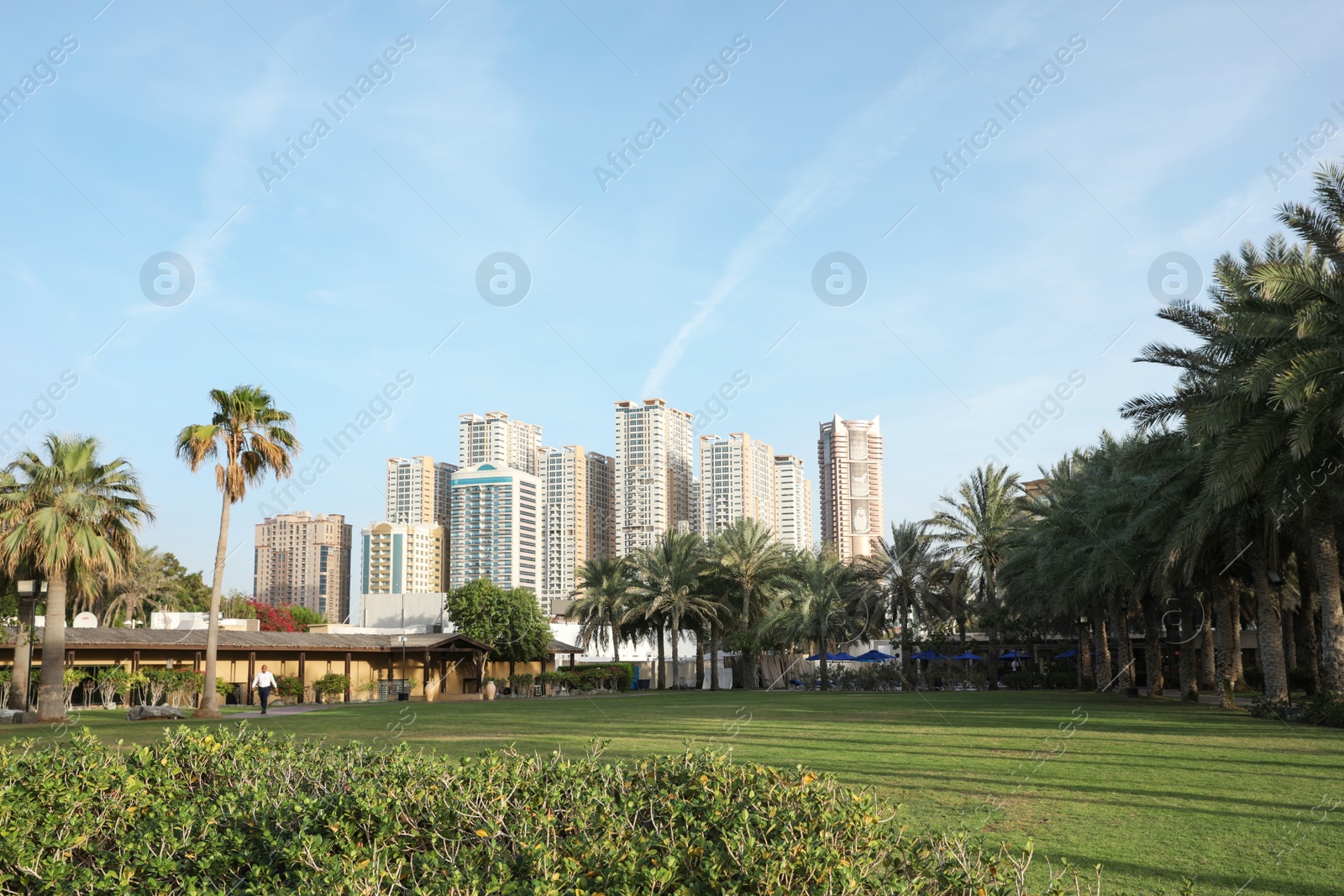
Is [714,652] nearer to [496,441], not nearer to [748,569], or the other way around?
[748,569]

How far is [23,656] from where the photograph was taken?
29.1 m

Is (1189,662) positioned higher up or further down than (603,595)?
further down

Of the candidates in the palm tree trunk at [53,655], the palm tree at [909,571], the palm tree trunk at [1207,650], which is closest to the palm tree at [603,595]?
the palm tree at [909,571]

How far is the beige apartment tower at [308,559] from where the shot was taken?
433ft

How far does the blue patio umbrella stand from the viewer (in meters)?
52.6

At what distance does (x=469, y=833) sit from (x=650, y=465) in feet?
291

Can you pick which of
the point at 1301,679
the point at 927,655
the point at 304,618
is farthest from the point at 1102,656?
the point at 304,618

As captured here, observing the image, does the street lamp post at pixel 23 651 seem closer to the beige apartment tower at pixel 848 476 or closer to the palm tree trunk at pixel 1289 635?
the palm tree trunk at pixel 1289 635

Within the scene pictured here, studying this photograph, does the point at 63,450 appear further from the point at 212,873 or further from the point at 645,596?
the point at 645,596

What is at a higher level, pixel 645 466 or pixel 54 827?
pixel 645 466

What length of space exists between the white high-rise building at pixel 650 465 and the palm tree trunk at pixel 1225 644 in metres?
64.6

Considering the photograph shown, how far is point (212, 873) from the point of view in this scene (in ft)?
15.8

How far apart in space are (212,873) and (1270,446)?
1835 cm

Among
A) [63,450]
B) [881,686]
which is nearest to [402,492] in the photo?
[881,686]
